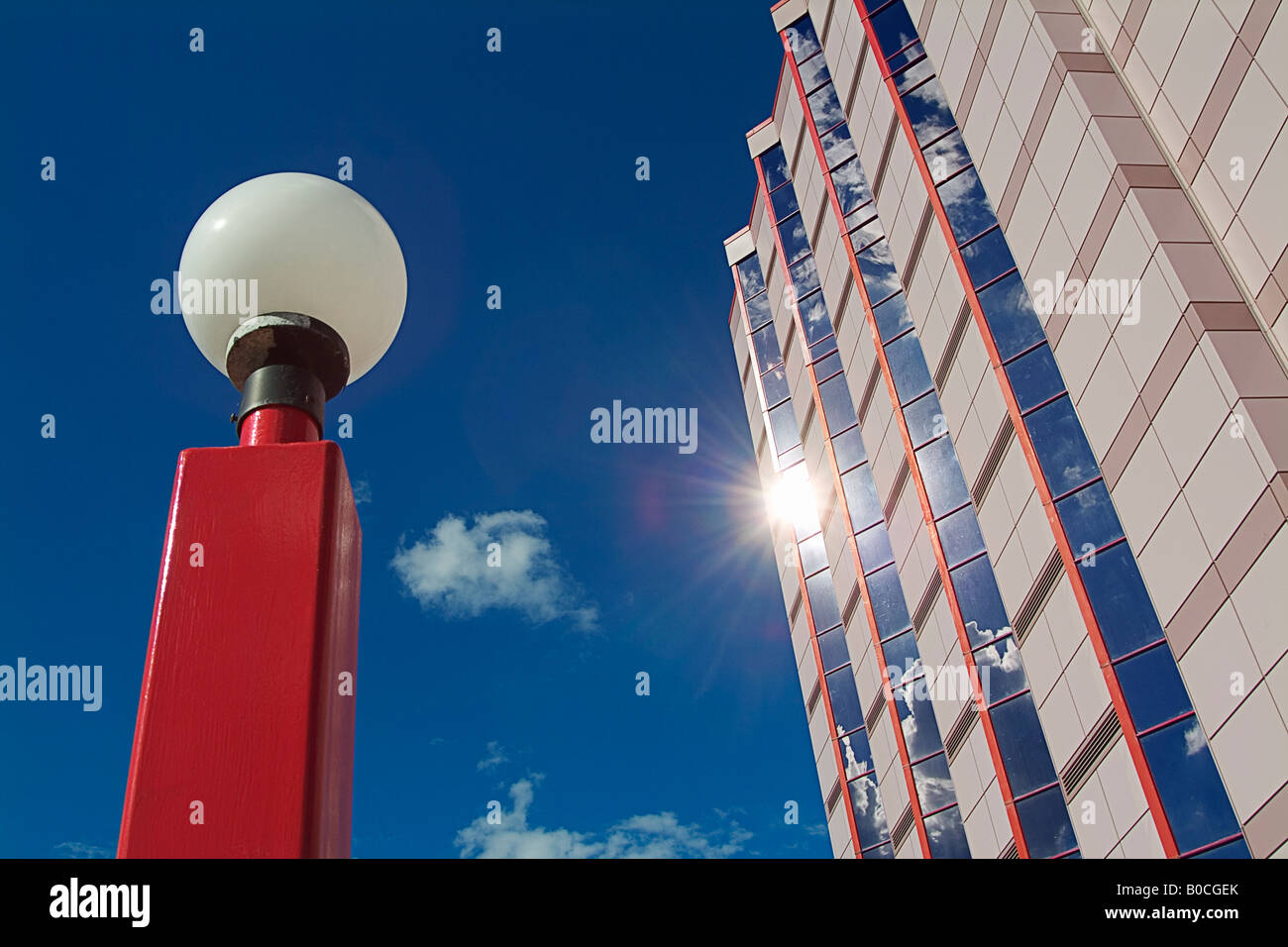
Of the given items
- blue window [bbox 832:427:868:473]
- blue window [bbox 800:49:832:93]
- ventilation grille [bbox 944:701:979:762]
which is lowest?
ventilation grille [bbox 944:701:979:762]

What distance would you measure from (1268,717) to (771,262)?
19451 millimetres

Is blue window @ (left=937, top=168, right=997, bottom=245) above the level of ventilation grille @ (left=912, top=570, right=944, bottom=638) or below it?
above

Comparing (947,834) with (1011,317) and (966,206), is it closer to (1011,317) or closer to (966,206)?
(1011,317)

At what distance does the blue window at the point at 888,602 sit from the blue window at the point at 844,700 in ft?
9.18

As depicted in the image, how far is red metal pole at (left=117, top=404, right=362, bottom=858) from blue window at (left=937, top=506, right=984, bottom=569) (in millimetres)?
16055

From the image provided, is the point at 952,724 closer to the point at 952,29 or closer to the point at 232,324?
the point at 952,29

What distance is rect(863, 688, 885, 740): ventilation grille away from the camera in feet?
67.4

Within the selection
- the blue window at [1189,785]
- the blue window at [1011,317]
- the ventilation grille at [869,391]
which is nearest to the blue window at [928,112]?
the blue window at [1011,317]

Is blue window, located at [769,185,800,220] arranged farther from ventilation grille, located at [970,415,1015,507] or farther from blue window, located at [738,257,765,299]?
ventilation grille, located at [970,415,1015,507]

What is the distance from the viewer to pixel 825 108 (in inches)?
945

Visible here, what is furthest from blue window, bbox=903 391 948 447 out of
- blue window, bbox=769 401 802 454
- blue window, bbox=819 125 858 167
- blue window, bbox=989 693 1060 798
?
blue window, bbox=819 125 858 167
